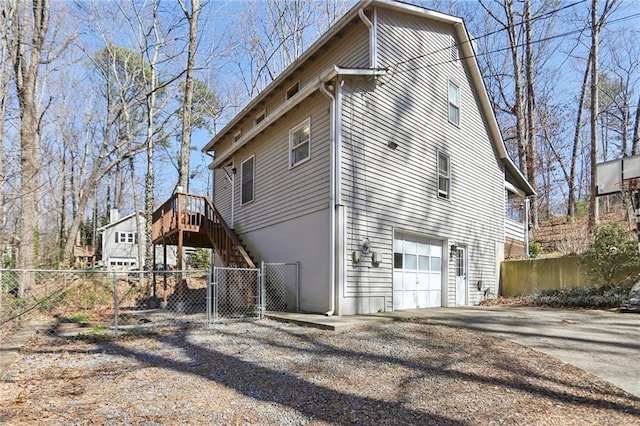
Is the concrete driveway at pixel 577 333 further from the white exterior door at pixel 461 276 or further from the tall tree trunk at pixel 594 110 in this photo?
the tall tree trunk at pixel 594 110

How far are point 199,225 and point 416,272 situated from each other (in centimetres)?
618

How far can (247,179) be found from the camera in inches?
474

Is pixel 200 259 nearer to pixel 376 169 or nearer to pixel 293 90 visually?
pixel 293 90

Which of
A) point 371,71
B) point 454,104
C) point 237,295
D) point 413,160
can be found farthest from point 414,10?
point 237,295

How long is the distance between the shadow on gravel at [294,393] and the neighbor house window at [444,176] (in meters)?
7.85

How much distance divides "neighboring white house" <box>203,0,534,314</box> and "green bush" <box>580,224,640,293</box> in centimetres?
303

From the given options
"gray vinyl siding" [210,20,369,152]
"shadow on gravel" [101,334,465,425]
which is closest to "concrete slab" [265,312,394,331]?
"shadow on gravel" [101,334,465,425]

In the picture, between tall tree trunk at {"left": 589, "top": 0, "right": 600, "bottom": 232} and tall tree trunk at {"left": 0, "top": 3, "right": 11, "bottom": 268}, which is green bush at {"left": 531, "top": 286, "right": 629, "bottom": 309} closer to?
tall tree trunk at {"left": 589, "top": 0, "right": 600, "bottom": 232}

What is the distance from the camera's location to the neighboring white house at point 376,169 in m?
8.52

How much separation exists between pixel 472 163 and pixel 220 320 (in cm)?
894

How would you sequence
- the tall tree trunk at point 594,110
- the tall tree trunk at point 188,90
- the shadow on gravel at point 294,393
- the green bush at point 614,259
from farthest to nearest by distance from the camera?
the tall tree trunk at point 594,110, the tall tree trunk at point 188,90, the green bush at point 614,259, the shadow on gravel at point 294,393

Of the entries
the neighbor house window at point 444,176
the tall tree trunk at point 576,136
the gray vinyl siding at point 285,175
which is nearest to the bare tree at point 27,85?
the gray vinyl siding at point 285,175

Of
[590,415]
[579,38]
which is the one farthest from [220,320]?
[579,38]

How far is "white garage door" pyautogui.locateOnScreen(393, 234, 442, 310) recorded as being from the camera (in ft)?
31.6
